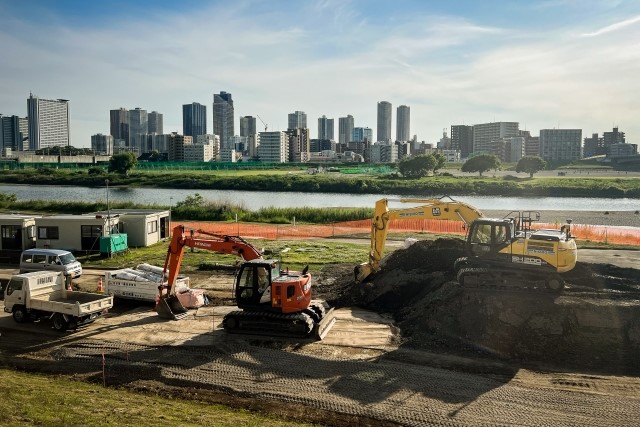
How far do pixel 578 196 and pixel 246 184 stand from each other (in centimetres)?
4965

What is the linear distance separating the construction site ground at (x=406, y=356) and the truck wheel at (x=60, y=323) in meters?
0.22

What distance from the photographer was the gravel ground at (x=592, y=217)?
50.2 m

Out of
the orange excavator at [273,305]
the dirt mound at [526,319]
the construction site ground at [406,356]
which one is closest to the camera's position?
the construction site ground at [406,356]

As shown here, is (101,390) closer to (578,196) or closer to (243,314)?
(243,314)

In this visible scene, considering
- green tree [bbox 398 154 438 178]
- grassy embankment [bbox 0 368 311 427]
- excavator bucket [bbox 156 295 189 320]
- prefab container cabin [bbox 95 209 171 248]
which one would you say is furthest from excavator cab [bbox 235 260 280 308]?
green tree [bbox 398 154 438 178]

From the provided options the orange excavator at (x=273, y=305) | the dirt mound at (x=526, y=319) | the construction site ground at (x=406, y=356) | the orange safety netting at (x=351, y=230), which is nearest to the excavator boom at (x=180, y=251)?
the construction site ground at (x=406, y=356)

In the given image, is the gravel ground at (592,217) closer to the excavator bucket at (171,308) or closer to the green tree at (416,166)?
the excavator bucket at (171,308)

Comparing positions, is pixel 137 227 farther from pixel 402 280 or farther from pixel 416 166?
pixel 416 166

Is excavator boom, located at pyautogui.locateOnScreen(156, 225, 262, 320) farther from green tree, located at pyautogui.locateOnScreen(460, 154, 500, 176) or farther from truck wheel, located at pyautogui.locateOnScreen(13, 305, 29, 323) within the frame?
green tree, located at pyautogui.locateOnScreen(460, 154, 500, 176)

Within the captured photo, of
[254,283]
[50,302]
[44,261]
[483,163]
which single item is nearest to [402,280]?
[254,283]

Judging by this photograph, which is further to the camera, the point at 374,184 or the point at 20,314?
the point at 374,184

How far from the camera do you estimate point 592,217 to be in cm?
5319

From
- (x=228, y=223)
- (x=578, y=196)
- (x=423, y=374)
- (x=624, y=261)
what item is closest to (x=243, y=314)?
(x=423, y=374)

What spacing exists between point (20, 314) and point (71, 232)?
1357 centimetres
